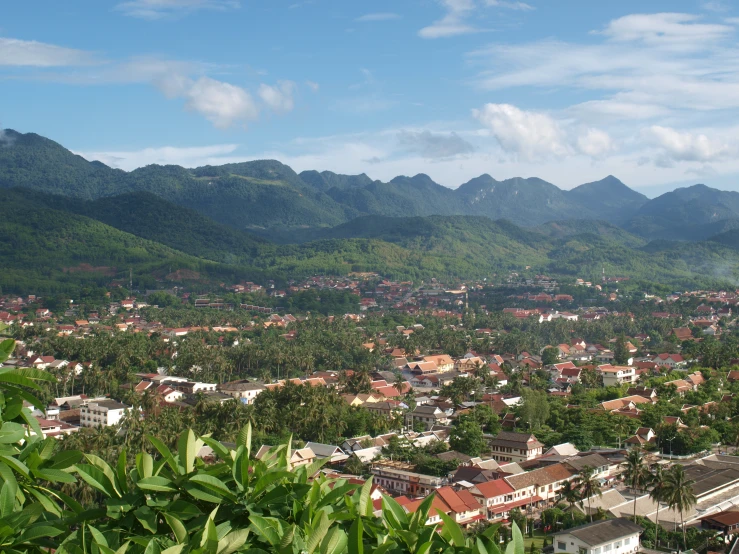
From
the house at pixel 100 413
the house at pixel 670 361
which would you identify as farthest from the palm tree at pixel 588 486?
the house at pixel 670 361

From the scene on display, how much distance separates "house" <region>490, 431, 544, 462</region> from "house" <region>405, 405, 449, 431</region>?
215 inches

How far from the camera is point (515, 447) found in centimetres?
2867

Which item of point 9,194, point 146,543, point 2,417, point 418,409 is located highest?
point 9,194

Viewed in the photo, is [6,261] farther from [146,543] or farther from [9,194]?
[146,543]

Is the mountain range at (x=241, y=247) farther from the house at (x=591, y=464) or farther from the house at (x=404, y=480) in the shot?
the house at (x=591, y=464)

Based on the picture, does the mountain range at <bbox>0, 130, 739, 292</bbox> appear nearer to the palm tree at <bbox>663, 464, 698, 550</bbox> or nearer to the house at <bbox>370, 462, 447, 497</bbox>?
the house at <bbox>370, 462, 447, 497</bbox>

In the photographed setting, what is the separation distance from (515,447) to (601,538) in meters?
9.58

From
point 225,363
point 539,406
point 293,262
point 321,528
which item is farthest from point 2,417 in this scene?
point 293,262

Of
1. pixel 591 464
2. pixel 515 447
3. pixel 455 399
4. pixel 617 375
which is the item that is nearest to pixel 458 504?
pixel 591 464

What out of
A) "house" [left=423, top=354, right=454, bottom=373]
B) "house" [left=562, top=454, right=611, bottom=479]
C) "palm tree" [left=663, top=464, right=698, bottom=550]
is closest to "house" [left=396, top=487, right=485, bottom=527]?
"house" [left=562, top=454, right=611, bottom=479]

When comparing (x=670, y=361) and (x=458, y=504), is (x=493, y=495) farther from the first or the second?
(x=670, y=361)

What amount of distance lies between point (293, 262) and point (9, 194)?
4038 centimetres

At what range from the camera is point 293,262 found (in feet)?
384

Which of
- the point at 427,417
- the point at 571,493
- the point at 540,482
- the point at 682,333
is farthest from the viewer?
the point at 682,333
